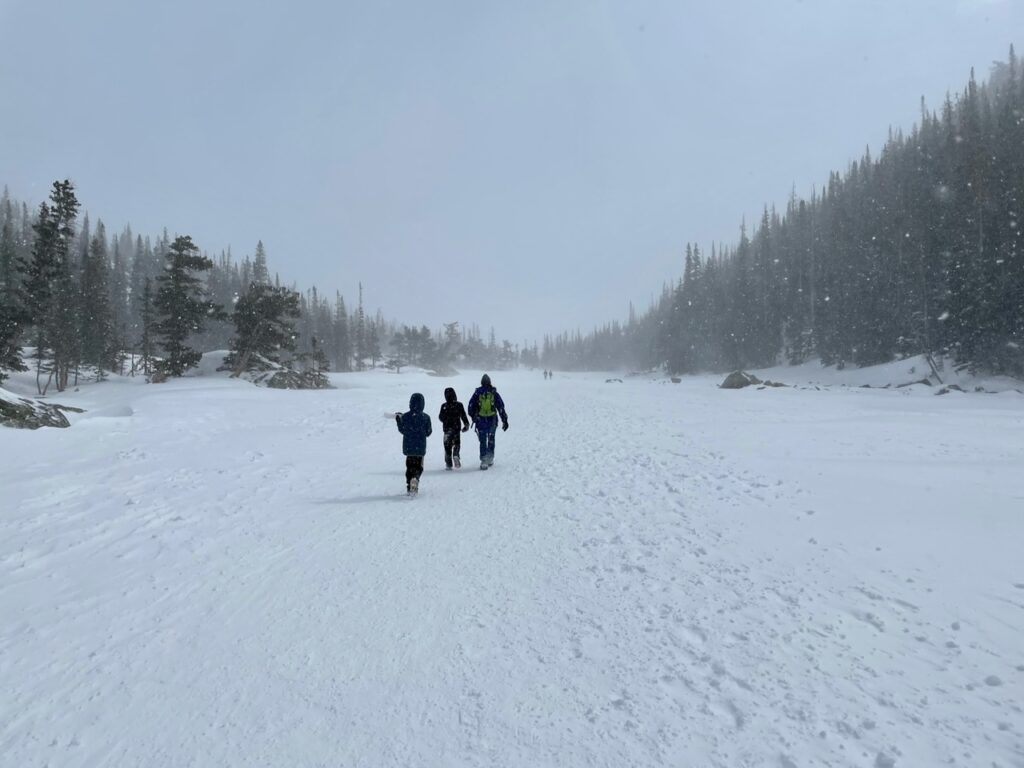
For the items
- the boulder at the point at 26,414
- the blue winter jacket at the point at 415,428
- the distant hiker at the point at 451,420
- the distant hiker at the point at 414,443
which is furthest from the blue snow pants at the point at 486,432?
the boulder at the point at 26,414

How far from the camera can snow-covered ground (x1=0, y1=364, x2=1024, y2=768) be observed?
2.81 meters

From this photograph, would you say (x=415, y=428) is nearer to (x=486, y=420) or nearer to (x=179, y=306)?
(x=486, y=420)

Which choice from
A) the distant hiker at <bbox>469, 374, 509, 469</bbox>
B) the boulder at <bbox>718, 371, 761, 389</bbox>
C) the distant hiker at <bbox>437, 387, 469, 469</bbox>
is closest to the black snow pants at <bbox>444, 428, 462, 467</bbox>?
the distant hiker at <bbox>437, 387, 469, 469</bbox>

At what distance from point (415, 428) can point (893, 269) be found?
61.0 meters

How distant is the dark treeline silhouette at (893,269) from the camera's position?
33.2 metres

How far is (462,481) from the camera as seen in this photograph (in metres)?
9.41

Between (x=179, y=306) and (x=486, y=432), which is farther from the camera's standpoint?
(x=179, y=306)

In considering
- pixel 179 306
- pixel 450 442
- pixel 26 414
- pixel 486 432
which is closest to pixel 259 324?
pixel 179 306

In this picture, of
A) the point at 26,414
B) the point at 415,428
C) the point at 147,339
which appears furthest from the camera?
the point at 147,339

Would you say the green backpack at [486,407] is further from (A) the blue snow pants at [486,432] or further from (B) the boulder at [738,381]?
(B) the boulder at [738,381]

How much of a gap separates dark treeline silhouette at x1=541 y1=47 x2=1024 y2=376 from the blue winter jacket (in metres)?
42.0

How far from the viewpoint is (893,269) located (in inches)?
1962

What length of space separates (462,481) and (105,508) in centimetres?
600

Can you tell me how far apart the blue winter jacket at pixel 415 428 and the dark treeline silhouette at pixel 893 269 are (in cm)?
4203
